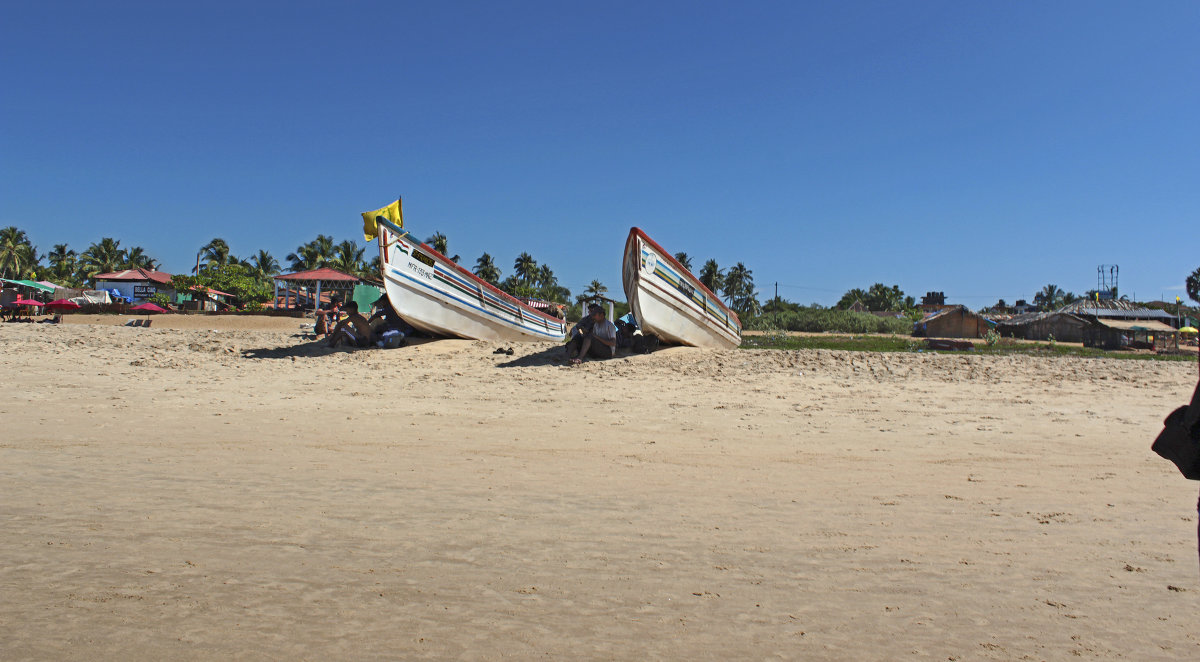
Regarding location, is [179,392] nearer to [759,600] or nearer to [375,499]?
[375,499]

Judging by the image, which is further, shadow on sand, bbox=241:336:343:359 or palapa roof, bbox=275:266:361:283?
palapa roof, bbox=275:266:361:283

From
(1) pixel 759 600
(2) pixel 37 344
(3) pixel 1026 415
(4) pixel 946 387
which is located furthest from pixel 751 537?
(2) pixel 37 344

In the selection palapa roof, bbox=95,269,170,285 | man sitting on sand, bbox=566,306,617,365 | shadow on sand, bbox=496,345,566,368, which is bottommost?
shadow on sand, bbox=496,345,566,368

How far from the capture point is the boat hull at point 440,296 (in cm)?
1476

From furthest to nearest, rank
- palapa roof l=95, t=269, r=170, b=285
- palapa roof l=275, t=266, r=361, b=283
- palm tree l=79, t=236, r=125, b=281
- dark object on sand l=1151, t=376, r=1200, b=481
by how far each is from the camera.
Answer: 1. palm tree l=79, t=236, r=125, b=281
2. palapa roof l=95, t=269, r=170, b=285
3. palapa roof l=275, t=266, r=361, b=283
4. dark object on sand l=1151, t=376, r=1200, b=481

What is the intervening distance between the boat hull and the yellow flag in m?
0.28

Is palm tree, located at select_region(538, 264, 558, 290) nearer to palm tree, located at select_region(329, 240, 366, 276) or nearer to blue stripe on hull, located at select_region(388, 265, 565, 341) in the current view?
palm tree, located at select_region(329, 240, 366, 276)

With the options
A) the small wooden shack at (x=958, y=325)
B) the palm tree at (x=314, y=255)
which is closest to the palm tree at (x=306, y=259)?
the palm tree at (x=314, y=255)

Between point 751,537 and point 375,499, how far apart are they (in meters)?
2.39

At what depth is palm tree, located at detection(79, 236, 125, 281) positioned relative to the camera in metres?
73.0

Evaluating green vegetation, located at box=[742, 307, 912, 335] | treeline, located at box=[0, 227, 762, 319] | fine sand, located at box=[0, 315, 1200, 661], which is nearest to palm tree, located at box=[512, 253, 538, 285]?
treeline, located at box=[0, 227, 762, 319]

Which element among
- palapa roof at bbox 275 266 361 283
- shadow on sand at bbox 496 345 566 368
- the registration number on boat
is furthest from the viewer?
palapa roof at bbox 275 266 361 283

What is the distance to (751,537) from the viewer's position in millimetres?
4012

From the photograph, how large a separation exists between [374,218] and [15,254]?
6330cm
